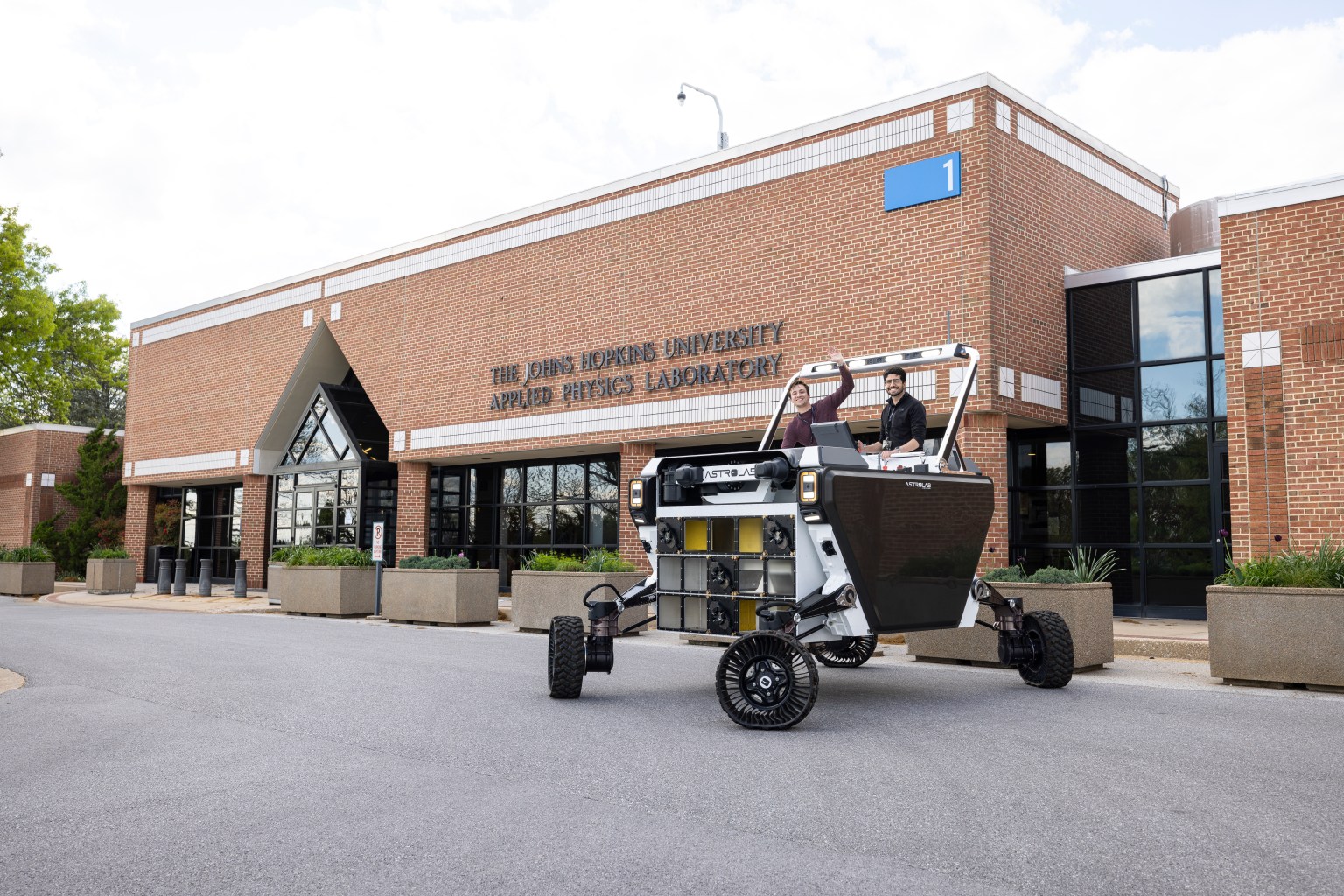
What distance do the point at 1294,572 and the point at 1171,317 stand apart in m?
8.99

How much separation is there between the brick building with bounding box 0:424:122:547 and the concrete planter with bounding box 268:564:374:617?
77.3 ft

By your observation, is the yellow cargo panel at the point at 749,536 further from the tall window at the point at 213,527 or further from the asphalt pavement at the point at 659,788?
the tall window at the point at 213,527

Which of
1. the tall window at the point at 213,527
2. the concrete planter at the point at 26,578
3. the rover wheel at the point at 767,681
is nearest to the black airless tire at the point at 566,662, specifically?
the rover wheel at the point at 767,681

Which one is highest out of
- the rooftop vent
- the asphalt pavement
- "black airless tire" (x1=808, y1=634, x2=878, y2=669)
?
the rooftop vent

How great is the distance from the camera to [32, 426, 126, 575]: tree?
38.1 metres

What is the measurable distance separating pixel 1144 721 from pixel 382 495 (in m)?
23.8

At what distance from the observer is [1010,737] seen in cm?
732

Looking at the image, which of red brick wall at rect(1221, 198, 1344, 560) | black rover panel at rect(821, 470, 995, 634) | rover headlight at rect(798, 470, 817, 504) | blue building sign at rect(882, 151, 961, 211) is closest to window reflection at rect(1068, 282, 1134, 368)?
blue building sign at rect(882, 151, 961, 211)

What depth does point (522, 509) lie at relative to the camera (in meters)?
27.1

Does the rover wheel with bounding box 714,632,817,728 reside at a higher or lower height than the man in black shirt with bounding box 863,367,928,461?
lower

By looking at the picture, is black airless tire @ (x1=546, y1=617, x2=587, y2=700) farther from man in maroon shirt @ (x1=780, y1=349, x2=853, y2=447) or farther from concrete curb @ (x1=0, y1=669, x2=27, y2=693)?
concrete curb @ (x1=0, y1=669, x2=27, y2=693)

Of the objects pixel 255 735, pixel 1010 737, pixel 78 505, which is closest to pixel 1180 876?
pixel 1010 737

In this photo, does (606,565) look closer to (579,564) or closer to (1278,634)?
(579,564)

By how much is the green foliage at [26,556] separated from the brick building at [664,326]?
18.5 ft
